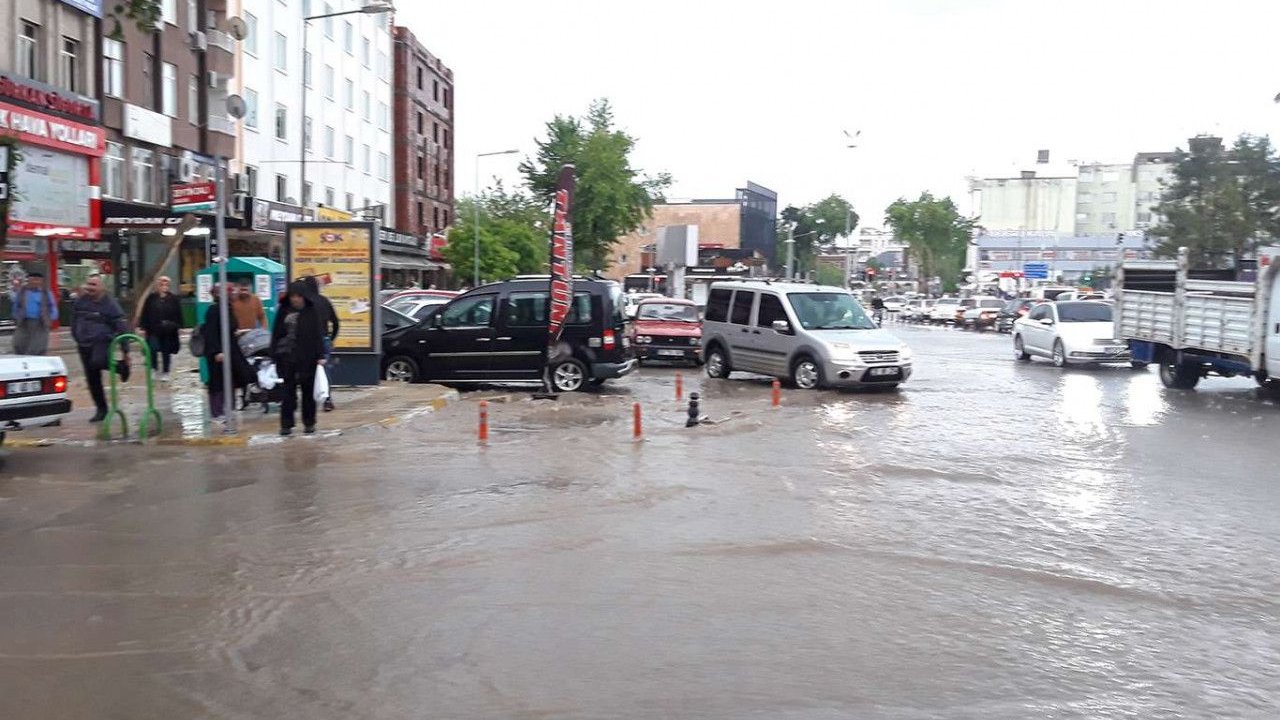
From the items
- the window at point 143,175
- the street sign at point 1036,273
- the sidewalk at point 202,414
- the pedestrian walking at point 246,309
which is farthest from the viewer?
the street sign at point 1036,273

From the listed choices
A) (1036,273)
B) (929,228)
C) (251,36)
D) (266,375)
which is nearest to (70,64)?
(251,36)

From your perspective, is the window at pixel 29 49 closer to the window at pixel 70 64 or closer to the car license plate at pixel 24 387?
the window at pixel 70 64

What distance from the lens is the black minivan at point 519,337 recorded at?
1817 centimetres

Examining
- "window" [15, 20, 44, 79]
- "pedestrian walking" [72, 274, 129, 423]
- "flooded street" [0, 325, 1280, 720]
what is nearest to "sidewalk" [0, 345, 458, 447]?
"flooded street" [0, 325, 1280, 720]

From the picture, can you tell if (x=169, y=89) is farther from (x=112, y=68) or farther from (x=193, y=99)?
(x=112, y=68)

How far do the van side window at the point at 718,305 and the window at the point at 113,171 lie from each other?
19890 millimetres

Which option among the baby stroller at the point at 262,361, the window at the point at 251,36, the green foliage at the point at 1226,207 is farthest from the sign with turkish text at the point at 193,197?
the green foliage at the point at 1226,207

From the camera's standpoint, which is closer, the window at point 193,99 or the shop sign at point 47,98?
the shop sign at point 47,98

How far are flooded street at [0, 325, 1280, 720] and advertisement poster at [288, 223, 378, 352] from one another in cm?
442

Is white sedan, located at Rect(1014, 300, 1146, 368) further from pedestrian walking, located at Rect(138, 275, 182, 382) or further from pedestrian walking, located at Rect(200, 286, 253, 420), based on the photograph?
pedestrian walking, located at Rect(138, 275, 182, 382)

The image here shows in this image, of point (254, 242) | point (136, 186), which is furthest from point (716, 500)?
point (254, 242)

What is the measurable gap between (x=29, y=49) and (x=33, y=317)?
19594 millimetres

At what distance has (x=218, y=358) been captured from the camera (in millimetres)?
12852

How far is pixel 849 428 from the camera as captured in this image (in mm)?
14359
